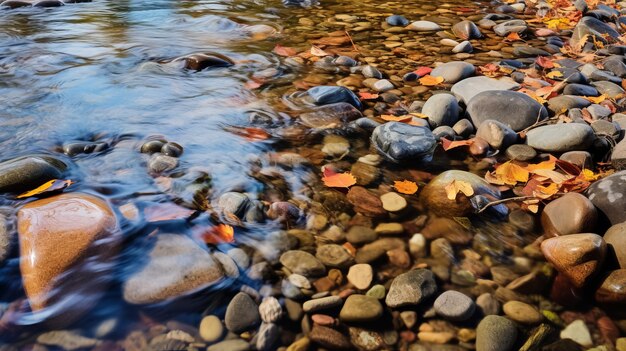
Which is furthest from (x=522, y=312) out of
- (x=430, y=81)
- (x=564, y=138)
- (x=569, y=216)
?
(x=430, y=81)

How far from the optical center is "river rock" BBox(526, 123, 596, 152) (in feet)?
9.56

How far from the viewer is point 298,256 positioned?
2135mm

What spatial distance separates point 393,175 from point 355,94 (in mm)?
1241

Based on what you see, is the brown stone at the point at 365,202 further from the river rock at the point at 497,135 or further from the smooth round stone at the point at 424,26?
the smooth round stone at the point at 424,26

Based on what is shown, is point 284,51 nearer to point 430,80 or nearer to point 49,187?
point 430,80

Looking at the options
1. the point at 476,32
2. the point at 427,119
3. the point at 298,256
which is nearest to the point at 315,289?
the point at 298,256

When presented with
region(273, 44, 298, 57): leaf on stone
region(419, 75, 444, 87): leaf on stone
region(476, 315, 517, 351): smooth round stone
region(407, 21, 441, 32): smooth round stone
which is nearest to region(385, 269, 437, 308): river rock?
region(476, 315, 517, 351): smooth round stone

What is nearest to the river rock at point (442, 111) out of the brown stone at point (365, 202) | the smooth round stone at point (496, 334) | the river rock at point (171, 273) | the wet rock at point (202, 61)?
the brown stone at point (365, 202)

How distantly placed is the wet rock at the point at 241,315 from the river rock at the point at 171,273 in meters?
0.16

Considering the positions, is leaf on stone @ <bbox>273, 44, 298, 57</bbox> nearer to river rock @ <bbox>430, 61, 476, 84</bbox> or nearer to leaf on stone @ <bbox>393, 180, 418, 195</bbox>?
river rock @ <bbox>430, 61, 476, 84</bbox>

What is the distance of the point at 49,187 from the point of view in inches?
96.7

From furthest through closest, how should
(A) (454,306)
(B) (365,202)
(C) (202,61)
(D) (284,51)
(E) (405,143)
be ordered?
(D) (284,51)
(C) (202,61)
(E) (405,143)
(B) (365,202)
(A) (454,306)

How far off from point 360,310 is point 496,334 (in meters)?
0.53

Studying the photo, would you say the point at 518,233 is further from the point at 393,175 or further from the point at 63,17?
the point at 63,17
